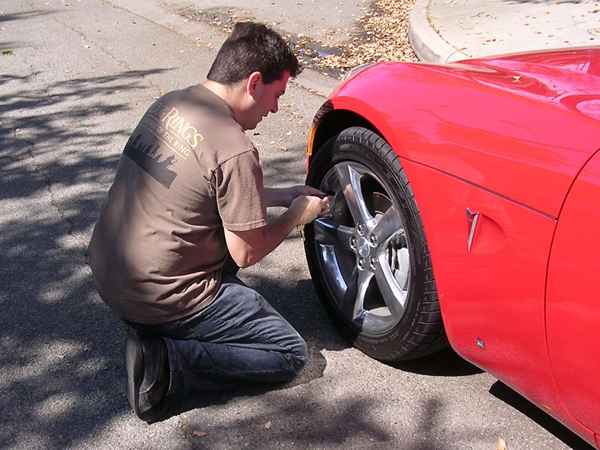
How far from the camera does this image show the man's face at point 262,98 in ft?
9.88

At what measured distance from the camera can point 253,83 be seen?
2.98 meters

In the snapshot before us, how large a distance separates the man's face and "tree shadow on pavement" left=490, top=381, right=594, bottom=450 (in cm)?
134

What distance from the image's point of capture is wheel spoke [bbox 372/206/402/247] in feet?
10.0

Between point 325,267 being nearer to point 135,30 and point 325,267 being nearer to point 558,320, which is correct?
point 558,320

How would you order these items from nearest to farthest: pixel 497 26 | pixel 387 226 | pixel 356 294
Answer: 1. pixel 387 226
2. pixel 356 294
3. pixel 497 26

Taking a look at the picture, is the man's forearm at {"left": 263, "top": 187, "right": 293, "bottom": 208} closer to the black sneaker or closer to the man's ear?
the man's ear

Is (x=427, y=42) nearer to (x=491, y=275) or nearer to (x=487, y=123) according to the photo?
(x=487, y=123)

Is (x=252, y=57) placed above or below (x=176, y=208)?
above

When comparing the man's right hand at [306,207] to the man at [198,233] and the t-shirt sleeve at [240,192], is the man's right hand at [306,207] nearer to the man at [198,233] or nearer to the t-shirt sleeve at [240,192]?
the man at [198,233]

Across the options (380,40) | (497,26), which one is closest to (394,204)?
(497,26)

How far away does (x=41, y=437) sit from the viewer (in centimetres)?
301

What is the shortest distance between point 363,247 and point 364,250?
0.01 m

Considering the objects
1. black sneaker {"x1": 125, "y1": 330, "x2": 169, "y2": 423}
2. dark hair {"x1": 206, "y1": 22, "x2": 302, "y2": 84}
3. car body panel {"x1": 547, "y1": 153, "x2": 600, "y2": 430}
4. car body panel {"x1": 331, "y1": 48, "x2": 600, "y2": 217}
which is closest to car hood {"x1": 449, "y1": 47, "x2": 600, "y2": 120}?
car body panel {"x1": 331, "y1": 48, "x2": 600, "y2": 217}

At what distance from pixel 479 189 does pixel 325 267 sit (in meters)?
1.19
